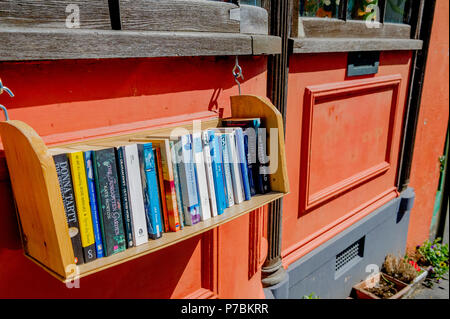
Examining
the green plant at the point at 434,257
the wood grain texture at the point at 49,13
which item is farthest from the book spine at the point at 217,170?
the green plant at the point at 434,257

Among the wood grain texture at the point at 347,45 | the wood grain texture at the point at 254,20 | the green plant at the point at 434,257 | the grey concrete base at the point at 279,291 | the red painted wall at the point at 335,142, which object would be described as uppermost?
the wood grain texture at the point at 254,20

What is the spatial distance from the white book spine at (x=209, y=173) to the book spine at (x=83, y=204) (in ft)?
1.65

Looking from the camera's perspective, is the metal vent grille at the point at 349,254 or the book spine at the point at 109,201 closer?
the book spine at the point at 109,201

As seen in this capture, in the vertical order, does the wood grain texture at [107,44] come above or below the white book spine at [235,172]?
above

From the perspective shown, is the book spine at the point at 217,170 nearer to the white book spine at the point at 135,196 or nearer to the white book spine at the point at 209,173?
the white book spine at the point at 209,173

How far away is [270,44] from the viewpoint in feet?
6.81

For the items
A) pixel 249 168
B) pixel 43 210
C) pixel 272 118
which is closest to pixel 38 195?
pixel 43 210

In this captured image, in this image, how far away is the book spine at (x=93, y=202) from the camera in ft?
3.89

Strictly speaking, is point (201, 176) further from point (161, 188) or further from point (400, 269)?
point (400, 269)

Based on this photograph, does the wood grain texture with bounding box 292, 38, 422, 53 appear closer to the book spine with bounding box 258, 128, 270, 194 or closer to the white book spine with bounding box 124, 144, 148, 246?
the book spine with bounding box 258, 128, 270, 194

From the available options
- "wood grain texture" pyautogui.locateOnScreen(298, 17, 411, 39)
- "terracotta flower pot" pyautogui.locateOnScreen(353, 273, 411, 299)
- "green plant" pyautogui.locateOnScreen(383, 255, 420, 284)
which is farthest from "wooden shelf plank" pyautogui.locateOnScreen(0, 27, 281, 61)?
"green plant" pyautogui.locateOnScreen(383, 255, 420, 284)

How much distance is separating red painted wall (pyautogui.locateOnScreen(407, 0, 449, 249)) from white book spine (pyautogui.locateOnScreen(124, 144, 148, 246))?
390 centimetres

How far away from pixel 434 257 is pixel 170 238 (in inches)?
180

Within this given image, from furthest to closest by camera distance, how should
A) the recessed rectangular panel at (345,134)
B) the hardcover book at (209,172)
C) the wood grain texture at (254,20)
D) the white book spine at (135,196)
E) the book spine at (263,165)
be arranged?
1. the recessed rectangular panel at (345,134)
2. the wood grain texture at (254,20)
3. the book spine at (263,165)
4. the hardcover book at (209,172)
5. the white book spine at (135,196)
